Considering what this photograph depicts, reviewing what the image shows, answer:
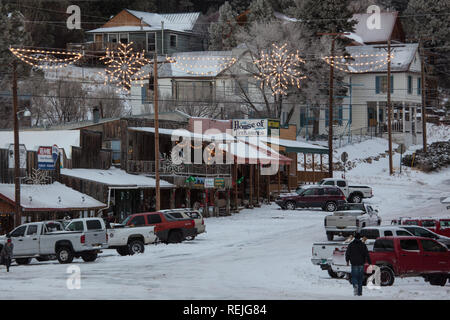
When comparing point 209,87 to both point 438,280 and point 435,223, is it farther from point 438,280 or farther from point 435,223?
Result: point 438,280

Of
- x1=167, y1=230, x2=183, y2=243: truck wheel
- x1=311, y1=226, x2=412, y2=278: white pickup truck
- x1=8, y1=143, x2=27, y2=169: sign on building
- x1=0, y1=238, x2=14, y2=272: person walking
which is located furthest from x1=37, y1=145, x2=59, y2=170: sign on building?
x1=311, y1=226, x2=412, y2=278: white pickup truck

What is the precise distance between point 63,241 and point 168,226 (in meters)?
6.57

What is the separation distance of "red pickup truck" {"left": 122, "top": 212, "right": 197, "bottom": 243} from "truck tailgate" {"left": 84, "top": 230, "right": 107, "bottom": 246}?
3.84 metres

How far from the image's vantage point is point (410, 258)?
2578 centimetres

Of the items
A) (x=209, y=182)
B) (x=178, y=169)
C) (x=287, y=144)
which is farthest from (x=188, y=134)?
(x=287, y=144)

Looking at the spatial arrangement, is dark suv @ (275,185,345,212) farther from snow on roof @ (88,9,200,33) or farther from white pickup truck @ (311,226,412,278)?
snow on roof @ (88,9,200,33)

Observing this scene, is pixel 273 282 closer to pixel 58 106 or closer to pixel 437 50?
pixel 58 106

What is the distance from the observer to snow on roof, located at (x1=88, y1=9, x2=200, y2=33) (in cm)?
10075

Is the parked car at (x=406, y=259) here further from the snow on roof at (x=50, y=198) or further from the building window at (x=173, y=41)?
the building window at (x=173, y=41)

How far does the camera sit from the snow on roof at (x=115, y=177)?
45816 mm

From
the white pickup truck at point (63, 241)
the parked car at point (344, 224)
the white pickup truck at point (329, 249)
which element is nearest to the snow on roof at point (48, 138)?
the white pickup truck at point (63, 241)

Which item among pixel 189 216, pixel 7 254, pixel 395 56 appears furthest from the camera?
pixel 395 56
